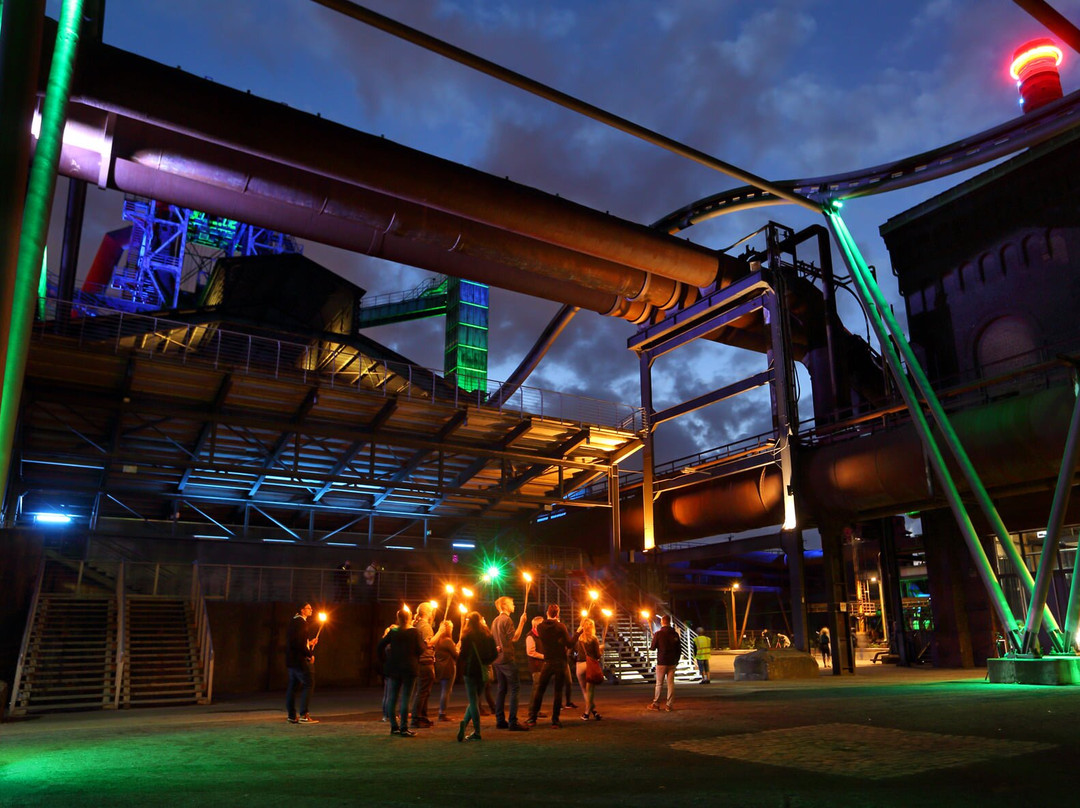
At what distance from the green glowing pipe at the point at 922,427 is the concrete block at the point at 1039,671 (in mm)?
552

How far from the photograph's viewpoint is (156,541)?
30.8m

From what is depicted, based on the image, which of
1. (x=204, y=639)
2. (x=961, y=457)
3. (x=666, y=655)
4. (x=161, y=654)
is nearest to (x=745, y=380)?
(x=961, y=457)

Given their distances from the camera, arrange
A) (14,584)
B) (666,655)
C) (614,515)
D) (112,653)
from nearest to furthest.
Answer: (666,655), (14,584), (112,653), (614,515)

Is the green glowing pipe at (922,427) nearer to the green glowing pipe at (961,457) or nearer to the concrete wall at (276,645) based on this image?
the green glowing pipe at (961,457)

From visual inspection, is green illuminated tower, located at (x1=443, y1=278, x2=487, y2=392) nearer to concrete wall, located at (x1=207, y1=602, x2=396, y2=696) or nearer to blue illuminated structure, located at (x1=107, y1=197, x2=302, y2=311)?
blue illuminated structure, located at (x1=107, y1=197, x2=302, y2=311)

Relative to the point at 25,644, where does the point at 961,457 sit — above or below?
above

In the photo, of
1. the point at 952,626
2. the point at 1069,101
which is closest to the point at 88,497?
the point at 952,626

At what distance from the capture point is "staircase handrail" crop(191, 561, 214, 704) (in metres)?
18.8

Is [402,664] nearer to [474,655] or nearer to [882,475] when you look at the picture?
[474,655]

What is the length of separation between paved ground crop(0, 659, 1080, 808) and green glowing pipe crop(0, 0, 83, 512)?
11.7 ft

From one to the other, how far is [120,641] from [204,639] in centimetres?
224

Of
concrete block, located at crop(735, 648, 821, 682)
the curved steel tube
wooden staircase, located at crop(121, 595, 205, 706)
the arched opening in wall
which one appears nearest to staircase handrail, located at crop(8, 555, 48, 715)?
wooden staircase, located at crop(121, 595, 205, 706)

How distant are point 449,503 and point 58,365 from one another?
60.6 ft

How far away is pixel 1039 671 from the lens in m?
15.7
